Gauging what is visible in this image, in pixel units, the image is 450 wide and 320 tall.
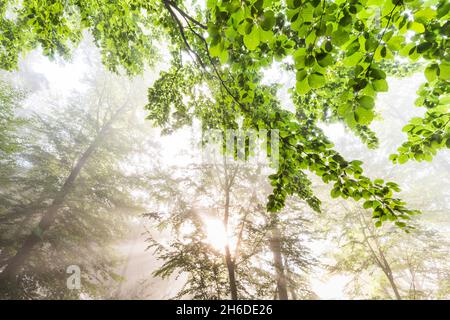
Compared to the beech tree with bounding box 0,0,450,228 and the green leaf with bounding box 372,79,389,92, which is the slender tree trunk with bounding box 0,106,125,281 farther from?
the green leaf with bounding box 372,79,389,92

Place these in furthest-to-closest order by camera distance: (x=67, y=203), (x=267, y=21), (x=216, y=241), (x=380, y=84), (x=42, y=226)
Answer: (x=67, y=203) → (x=42, y=226) → (x=216, y=241) → (x=380, y=84) → (x=267, y=21)

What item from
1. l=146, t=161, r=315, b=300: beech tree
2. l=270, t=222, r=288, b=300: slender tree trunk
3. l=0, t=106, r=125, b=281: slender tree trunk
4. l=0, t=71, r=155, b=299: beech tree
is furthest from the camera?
l=0, t=71, r=155, b=299: beech tree

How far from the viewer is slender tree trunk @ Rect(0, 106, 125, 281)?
8.95 meters

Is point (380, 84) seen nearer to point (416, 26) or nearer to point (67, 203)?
point (416, 26)

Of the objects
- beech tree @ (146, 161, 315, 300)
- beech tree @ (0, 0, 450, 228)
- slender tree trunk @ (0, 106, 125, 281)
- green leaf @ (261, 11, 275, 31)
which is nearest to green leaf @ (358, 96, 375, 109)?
beech tree @ (0, 0, 450, 228)

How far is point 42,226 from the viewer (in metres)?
9.77

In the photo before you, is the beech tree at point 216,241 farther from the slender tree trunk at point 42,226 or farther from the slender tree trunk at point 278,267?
the slender tree trunk at point 42,226

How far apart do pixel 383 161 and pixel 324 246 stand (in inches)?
300

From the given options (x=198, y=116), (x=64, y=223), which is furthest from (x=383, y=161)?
(x=64, y=223)

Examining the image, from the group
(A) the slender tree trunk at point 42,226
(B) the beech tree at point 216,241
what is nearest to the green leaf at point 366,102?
(B) the beech tree at point 216,241

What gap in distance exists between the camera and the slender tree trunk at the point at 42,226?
8953 mm

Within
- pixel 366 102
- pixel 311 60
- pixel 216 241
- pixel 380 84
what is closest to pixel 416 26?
pixel 380 84

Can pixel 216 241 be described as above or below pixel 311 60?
above

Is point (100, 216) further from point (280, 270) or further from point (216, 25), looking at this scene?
point (216, 25)
